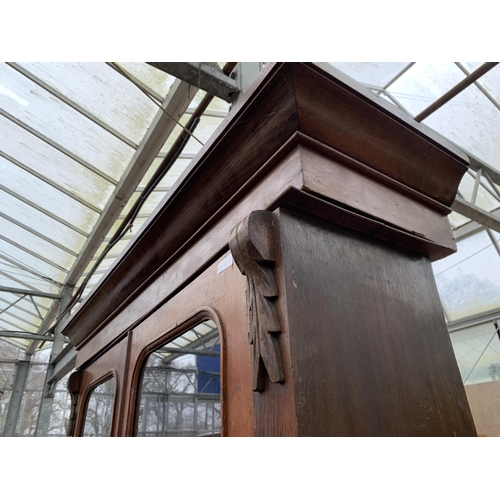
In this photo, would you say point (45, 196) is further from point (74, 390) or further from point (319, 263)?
point (319, 263)

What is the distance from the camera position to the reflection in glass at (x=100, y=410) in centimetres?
124

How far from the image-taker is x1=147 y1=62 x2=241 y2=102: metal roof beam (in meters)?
2.00

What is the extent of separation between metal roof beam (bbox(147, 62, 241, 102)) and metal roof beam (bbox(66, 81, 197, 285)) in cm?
16

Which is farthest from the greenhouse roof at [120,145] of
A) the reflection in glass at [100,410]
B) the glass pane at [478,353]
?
the reflection in glass at [100,410]

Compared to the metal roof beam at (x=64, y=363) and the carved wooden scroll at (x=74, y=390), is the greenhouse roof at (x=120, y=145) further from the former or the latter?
the metal roof beam at (x=64, y=363)

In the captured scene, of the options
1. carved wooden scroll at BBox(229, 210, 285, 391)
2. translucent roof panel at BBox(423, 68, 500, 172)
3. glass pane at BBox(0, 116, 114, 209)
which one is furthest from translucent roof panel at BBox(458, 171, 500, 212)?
carved wooden scroll at BBox(229, 210, 285, 391)

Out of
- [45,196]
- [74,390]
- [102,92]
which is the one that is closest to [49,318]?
[45,196]

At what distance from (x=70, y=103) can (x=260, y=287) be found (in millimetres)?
3306

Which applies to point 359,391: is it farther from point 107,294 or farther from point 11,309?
point 11,309

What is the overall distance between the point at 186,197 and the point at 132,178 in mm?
3187

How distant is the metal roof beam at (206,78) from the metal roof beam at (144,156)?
16cm

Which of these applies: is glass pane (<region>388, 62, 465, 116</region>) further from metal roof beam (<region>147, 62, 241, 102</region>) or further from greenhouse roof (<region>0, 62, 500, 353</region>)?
metal roof beam (<region>147, 62, 241, 102</region>)

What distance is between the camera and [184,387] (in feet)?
3.32

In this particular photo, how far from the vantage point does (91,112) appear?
3.26m
